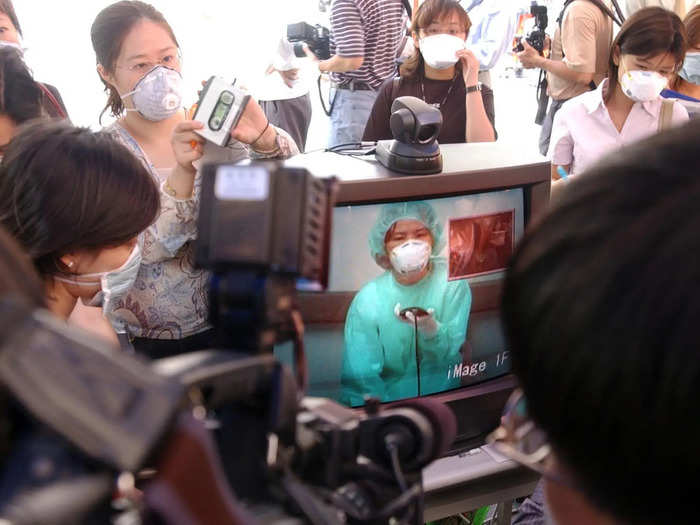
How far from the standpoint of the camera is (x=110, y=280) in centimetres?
126

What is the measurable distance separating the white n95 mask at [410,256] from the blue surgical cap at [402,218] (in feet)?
0.07

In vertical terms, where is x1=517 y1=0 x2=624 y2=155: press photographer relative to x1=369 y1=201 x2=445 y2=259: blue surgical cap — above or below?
above

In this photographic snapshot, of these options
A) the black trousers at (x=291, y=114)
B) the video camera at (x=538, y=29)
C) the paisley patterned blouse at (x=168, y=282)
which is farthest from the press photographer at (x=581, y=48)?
the paisley patterned blouse at (x=168, y=282)

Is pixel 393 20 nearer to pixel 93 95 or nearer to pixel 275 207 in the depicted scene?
pixel 275 207

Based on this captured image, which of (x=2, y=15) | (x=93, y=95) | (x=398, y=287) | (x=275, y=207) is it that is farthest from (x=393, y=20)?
(x=93, y=95)

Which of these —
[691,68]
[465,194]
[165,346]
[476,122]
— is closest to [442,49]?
[476,122]

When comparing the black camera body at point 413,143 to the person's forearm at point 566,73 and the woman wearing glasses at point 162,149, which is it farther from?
the person's forearm at point 566,73

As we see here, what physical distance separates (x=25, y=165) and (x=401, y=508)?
2.72 feet

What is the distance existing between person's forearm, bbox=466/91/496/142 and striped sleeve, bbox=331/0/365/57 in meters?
0.84

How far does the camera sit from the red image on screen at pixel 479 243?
4.17 feet

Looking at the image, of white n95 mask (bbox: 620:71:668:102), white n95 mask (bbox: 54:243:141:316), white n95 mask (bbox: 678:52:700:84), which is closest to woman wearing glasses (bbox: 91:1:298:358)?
white n95 mask (bbox: 54:243:141:316)

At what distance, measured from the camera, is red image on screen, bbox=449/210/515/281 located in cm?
127

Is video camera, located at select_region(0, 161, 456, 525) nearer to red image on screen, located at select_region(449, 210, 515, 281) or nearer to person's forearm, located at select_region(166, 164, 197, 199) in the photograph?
red image on screen, located at select_region(449, 210, 515, 281)

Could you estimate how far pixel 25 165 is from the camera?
1053 millimetres
